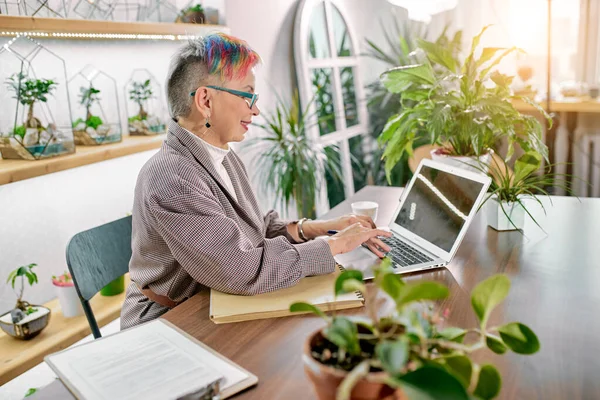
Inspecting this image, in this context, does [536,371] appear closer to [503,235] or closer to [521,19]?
[503,235]

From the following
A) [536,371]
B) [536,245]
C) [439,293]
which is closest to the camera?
[439,293]

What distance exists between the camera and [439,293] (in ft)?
1.96

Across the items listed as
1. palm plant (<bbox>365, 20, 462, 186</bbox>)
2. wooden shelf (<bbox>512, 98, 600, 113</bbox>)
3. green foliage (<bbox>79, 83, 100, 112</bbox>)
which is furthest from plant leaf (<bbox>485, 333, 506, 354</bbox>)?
palm plant (<bbox>365, 20, 462, 186</bbox>)

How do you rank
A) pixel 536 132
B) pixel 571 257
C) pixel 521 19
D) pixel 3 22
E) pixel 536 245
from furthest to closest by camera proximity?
pixel 521 19, pixel 536 132, pixel 3 22, pixel 536 245, pixel 571 257

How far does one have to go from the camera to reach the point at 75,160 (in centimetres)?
192

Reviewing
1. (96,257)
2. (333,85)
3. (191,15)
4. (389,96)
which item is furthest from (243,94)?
(389,96)

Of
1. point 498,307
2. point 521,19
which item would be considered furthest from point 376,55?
point 498,307

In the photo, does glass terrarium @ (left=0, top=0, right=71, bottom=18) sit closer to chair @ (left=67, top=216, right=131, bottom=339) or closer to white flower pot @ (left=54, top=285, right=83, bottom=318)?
chair @ (left=67, top=216, right=131, bottom=339)

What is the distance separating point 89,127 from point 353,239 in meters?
1.29

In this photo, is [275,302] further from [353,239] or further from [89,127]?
[89,127]

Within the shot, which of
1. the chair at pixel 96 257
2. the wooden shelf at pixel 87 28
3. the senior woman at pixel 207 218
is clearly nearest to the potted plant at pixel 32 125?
the wooden shelf at pixel 87 28

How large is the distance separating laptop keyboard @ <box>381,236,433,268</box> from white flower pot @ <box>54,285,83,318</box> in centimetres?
129

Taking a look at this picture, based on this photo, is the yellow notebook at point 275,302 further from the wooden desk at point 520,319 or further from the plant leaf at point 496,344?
the plant leaf at point 496,344

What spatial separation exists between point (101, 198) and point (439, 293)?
7.34 feet
